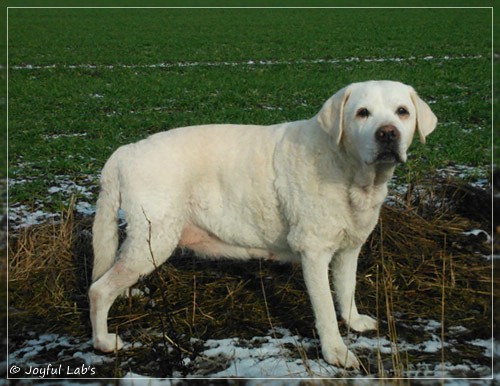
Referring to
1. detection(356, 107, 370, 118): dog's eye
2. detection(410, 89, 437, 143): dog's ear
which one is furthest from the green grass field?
detection(356, 107, 370, 118): dog's eye

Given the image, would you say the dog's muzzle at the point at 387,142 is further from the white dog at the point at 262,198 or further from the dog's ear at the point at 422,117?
the dog's ear at the point at 422,117

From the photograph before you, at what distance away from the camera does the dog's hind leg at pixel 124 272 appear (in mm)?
4301

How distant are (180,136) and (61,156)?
5.22 m

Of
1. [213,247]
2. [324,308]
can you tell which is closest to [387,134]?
[324,308]

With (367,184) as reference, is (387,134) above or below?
above

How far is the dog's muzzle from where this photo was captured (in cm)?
364

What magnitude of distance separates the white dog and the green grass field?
8.54 ft

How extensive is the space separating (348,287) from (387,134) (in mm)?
1376

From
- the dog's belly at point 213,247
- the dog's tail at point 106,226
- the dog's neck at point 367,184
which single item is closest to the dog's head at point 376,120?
the dog's neck at point 367,184

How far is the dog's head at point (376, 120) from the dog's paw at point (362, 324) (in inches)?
52.2

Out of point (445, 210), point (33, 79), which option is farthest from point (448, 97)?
point (33, 79)

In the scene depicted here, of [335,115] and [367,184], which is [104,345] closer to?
[367,184]

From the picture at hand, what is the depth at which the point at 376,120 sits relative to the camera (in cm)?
373

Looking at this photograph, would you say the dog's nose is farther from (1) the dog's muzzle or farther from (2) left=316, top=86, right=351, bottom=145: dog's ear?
(2) left=316, top=86, right=351, bottom=145: dog's ear
